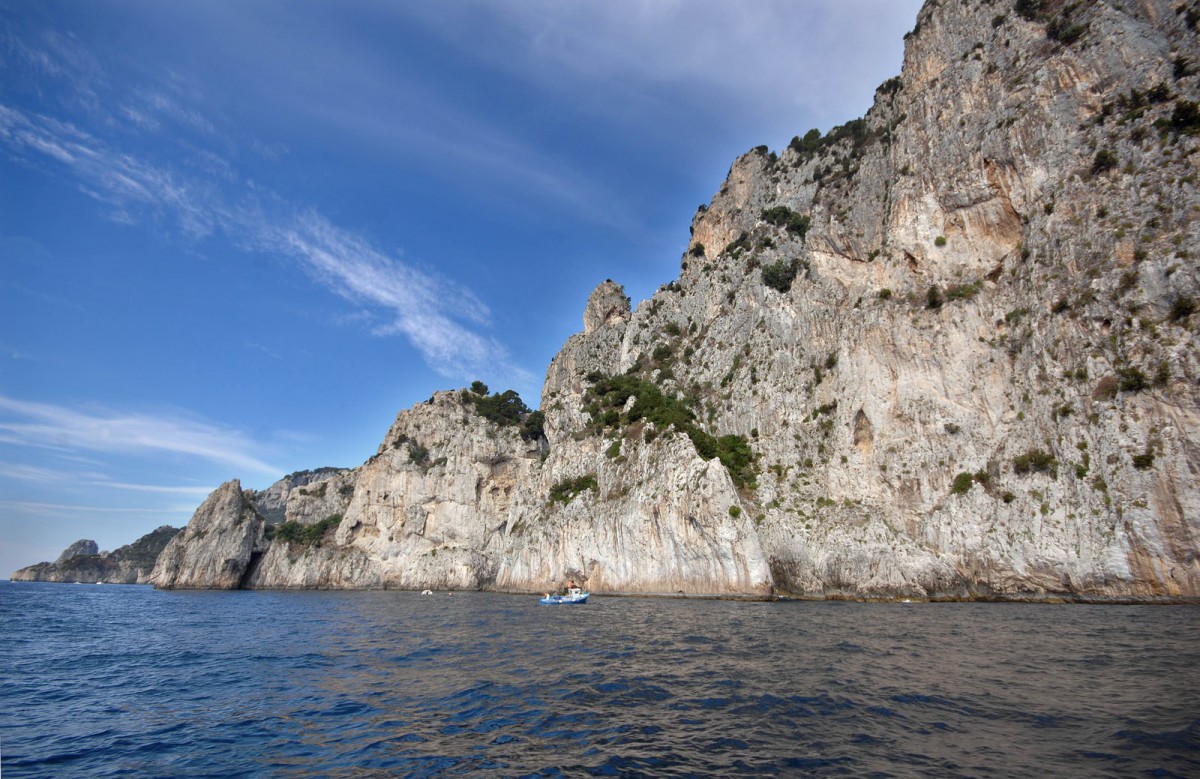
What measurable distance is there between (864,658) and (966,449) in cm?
3562

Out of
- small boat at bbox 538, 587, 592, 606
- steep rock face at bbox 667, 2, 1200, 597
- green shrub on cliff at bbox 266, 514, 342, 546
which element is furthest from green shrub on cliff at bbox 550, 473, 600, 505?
green shrub on cliff at bbox 266, 514, 342, 546

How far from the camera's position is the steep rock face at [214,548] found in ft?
339

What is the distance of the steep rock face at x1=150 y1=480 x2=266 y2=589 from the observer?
10338 centimetres

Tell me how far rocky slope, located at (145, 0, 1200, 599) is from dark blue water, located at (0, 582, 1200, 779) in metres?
14.4

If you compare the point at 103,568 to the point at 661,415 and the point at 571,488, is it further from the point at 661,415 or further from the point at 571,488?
the point at 661,415

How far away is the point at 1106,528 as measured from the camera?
120 feet

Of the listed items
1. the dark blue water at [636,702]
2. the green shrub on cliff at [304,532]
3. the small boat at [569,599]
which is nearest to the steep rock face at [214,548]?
the green shrub on cliff at [304,532]

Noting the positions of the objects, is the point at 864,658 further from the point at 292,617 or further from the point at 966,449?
the point at 292,617

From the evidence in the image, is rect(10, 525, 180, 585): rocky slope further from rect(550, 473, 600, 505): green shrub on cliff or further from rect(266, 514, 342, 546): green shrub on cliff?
rect(550, 473, 600, 505): green shrub on cliff

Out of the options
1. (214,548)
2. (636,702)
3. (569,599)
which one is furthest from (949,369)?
(214,548)

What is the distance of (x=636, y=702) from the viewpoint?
547 inches

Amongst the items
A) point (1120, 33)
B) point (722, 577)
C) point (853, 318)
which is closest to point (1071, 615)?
point (722, 577)

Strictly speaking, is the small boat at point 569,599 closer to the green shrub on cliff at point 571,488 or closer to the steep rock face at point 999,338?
the steep rock face at point 999,338

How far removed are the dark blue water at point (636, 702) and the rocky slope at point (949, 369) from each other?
14450mm
